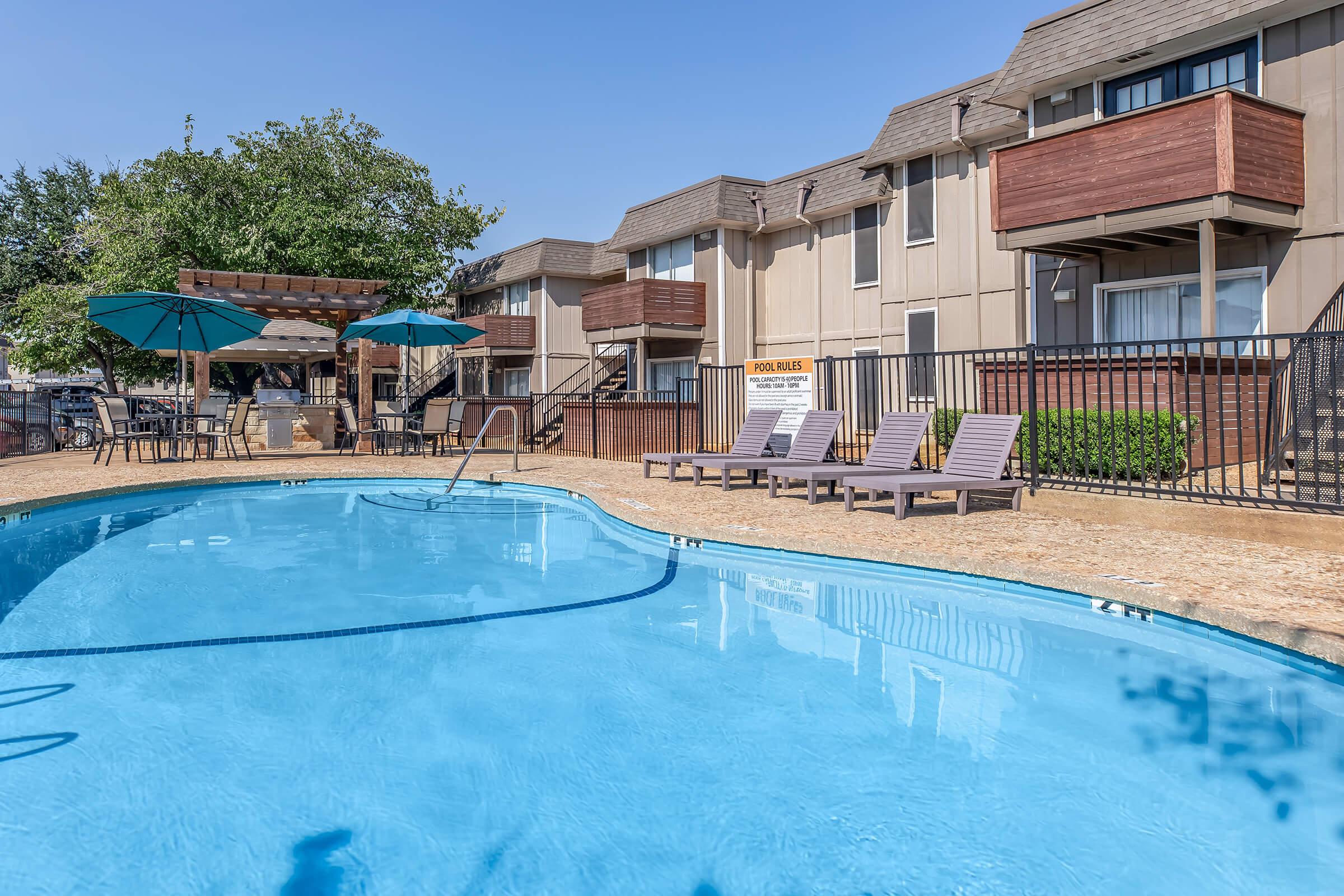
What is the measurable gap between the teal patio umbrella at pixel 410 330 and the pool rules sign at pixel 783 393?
22.9ft

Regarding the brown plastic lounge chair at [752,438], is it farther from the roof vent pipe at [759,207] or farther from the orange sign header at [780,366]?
the roof vent pipe at [759,207]

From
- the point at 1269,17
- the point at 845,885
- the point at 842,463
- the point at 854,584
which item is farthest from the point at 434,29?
the point at 845,885

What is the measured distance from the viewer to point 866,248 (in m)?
19.7

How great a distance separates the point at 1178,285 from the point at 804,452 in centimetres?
670

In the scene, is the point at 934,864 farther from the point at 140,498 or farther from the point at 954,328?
the point at 954,328

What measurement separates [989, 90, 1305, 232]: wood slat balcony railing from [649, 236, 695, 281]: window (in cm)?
1125

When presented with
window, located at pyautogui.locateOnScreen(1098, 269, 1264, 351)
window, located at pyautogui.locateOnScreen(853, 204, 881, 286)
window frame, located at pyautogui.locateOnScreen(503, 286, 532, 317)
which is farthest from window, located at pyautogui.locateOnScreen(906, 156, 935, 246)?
window frame, located at pyautogui.locateOnScreen(503, 286, 532, 317)

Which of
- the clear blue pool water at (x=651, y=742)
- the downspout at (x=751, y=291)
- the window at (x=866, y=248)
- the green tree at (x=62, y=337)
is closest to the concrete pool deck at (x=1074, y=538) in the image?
the clear blue pool water at (x=651, y=742)

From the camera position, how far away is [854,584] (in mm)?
6711

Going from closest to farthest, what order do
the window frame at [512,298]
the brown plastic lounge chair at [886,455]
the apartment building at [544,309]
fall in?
the brown plastic lounge chair at [886,455] → the apartment building at [544,309] → the window frame at [512,298]

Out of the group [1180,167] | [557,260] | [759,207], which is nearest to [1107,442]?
[1180,167]

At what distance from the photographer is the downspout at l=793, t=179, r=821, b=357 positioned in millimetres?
20750

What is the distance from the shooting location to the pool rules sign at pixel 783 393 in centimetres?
1259

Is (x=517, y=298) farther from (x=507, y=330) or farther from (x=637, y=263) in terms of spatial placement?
(x=637, y=263)
